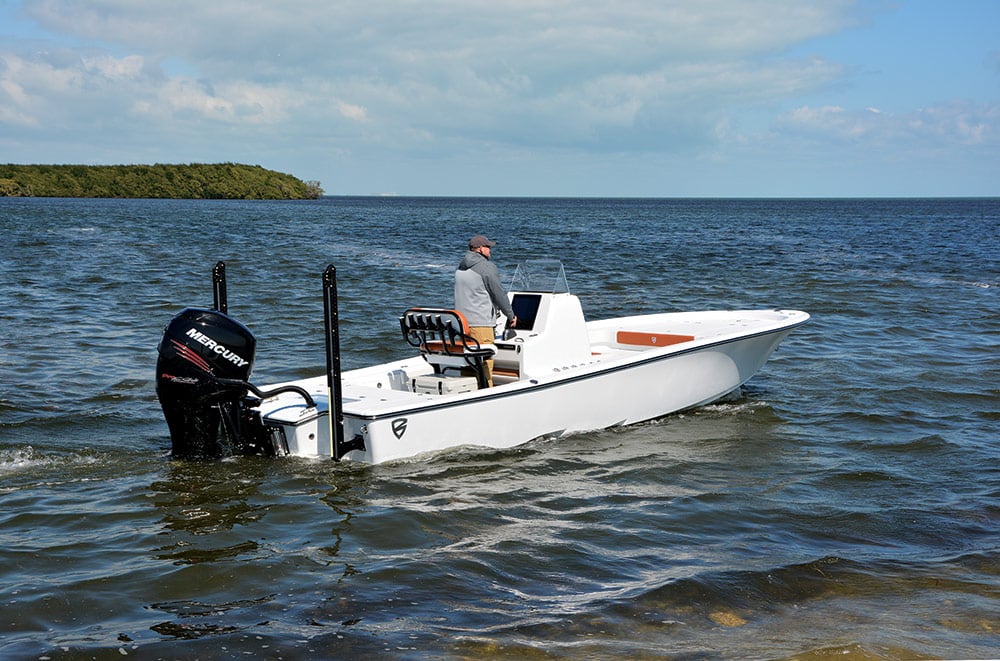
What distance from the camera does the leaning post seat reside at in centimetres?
887

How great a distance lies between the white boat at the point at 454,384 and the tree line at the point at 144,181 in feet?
404

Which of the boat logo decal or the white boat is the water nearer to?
the white boat

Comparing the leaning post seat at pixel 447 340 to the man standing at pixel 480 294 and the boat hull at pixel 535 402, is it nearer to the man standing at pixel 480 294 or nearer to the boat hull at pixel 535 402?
the man standing at pixel 480 294

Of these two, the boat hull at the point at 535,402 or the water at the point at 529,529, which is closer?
the water at the point at 529,529

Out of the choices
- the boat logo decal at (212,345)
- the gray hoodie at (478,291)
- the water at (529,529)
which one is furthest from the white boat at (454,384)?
the gray hoodie at (478,291)

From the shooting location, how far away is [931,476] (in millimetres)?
8656

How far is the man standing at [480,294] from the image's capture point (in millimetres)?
9109

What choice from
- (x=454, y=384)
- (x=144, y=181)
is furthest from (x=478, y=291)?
(x=144, y=181)

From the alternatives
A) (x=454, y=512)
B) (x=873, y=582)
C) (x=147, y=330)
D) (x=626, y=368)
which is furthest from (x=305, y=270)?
(x=873, y=582)

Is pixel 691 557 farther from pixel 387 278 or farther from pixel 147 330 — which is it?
pixel 387 278

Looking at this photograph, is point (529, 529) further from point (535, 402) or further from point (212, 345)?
point (212, 345)

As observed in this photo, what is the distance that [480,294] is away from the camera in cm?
915

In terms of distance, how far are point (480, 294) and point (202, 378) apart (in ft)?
9.13

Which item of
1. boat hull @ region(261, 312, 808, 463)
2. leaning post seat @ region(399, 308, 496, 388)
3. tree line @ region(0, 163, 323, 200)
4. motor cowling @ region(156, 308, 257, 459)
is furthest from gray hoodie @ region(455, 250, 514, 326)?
tree line @ region(0, 163, 323, 200)
